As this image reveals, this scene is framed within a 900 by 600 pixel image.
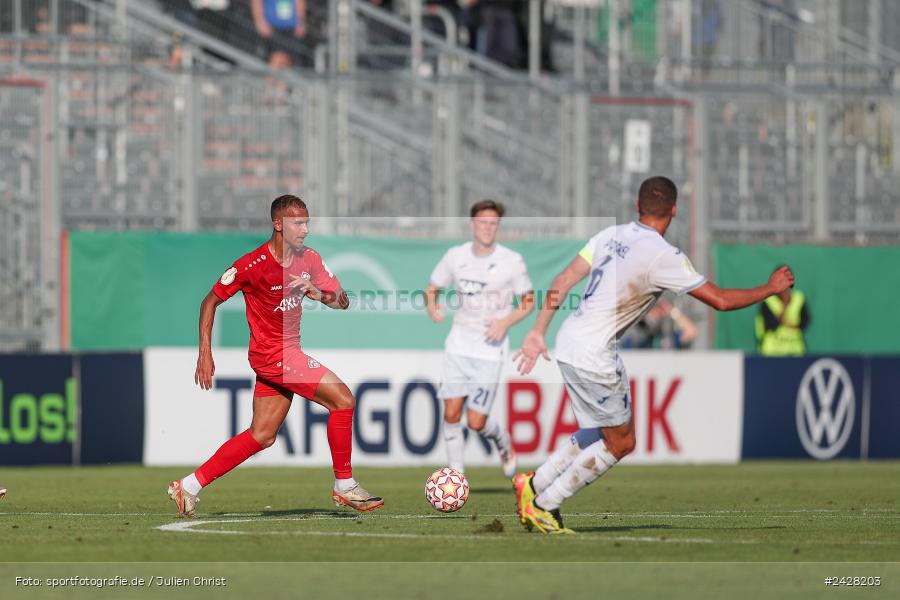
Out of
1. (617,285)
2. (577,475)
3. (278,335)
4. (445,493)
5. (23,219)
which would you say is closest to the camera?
(577,475)

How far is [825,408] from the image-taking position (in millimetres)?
20906

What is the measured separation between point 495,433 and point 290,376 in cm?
432

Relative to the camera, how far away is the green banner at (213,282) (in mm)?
20906

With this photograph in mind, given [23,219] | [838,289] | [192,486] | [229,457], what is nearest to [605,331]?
[229,457]

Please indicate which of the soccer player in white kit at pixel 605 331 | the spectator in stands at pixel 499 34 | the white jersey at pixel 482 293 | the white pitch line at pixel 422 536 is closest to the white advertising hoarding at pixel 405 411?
the white jersey at pixel 482 293

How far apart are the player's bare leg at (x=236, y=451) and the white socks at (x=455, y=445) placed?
12.7 feet

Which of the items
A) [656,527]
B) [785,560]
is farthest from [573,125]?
[785,560]

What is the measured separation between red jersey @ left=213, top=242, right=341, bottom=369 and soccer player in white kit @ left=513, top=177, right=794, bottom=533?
1.95 metres

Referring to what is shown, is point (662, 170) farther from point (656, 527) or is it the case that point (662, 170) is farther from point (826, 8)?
point (656, 527)

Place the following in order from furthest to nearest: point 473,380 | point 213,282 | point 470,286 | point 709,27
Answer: point 709,27 → point 213,282 → point 470,286 → point 473,380

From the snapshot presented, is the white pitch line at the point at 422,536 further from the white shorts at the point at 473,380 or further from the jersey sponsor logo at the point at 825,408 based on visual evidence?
the jersey sponsor logo at the point at 825,408

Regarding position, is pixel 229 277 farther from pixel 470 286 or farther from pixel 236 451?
Answer: pixel 470 286

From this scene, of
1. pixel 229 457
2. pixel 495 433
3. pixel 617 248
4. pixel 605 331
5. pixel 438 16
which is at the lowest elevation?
pixel 495 433

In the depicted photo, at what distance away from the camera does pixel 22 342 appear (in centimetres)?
2067
